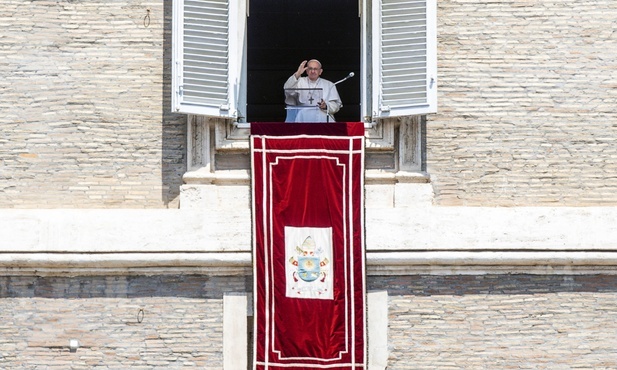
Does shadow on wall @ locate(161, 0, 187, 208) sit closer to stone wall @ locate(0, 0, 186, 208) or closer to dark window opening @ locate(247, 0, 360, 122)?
stone wall @ locate(0, 0, 186, 208)

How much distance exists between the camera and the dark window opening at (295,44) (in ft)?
65.1

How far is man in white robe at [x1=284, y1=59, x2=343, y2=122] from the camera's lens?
A: 1638 cm

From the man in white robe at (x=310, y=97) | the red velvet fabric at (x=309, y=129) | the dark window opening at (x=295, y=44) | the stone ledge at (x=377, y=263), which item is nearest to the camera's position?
the stone ledge at (x=377, y=263)

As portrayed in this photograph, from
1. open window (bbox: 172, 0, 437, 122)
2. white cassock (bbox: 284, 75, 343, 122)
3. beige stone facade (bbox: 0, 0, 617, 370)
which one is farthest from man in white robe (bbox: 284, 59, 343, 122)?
beige stone facade (bbox: 0, 0, 617, 370)

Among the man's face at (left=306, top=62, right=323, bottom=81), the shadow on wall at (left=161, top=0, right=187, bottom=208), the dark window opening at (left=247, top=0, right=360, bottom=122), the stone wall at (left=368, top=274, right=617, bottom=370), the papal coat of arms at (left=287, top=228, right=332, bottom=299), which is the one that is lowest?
the stone wall at (left=368, top=274, right=617, bottom=370)

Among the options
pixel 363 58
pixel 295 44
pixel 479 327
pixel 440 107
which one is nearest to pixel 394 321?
pixel 479 327

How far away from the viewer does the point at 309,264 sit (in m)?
15.6

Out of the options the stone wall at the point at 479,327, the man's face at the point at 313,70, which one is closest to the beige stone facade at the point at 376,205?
the stone wall at the point at 479,327

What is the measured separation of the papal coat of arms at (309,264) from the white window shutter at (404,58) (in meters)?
1.27

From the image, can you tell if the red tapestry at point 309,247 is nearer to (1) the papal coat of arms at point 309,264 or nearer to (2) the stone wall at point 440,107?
(1) the papal coat of arms at point 309,264

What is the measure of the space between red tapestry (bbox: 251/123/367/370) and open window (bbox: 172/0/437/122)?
1.39 ft

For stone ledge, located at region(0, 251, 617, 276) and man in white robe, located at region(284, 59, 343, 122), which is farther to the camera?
man in white robe, located at region(284, 59, 343, 122)

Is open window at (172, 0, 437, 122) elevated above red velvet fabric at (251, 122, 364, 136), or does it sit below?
above

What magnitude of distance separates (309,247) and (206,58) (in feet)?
6.27
